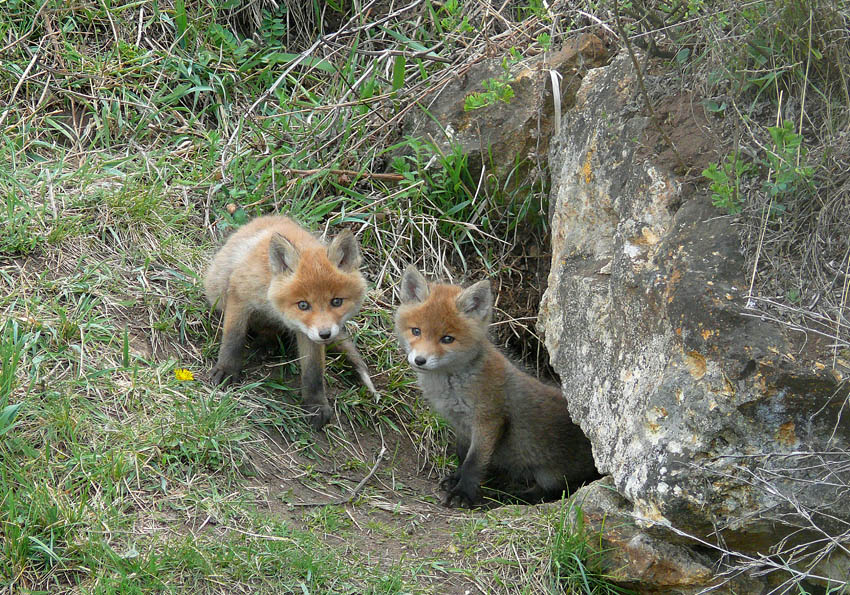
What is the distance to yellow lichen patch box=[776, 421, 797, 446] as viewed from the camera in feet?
11.1

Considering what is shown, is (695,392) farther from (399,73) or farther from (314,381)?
(399,73)

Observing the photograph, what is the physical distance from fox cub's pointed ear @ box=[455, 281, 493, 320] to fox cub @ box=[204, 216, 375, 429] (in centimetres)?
58

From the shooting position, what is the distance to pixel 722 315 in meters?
3.54

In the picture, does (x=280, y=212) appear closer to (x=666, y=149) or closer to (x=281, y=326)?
(x=281, y=326)

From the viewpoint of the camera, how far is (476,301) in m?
5.03

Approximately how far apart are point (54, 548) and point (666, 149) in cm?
325

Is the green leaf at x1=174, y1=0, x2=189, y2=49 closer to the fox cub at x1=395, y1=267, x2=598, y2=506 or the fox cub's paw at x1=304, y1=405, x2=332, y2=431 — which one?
the fox cub at x1=395, y1=267, x2=598, y2=506

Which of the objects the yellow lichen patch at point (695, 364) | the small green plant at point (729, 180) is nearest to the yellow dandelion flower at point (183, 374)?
the yellow lichen patch at point (695, 364)

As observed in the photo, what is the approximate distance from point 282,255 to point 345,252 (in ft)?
1.23

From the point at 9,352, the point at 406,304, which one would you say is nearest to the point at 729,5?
the point at 406,304

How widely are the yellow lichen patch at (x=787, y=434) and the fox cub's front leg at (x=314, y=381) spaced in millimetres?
2552

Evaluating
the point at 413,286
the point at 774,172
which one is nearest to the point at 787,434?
the point at 774,172

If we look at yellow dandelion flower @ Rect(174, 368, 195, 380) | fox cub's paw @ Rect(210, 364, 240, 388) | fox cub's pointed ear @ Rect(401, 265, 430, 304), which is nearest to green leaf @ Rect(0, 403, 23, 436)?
yellow dandelion flower @ Rect(174, 368, 195, 380)

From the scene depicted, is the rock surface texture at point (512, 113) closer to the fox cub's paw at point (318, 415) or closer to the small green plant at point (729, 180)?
the fox cub's paw at point (318, 415)
